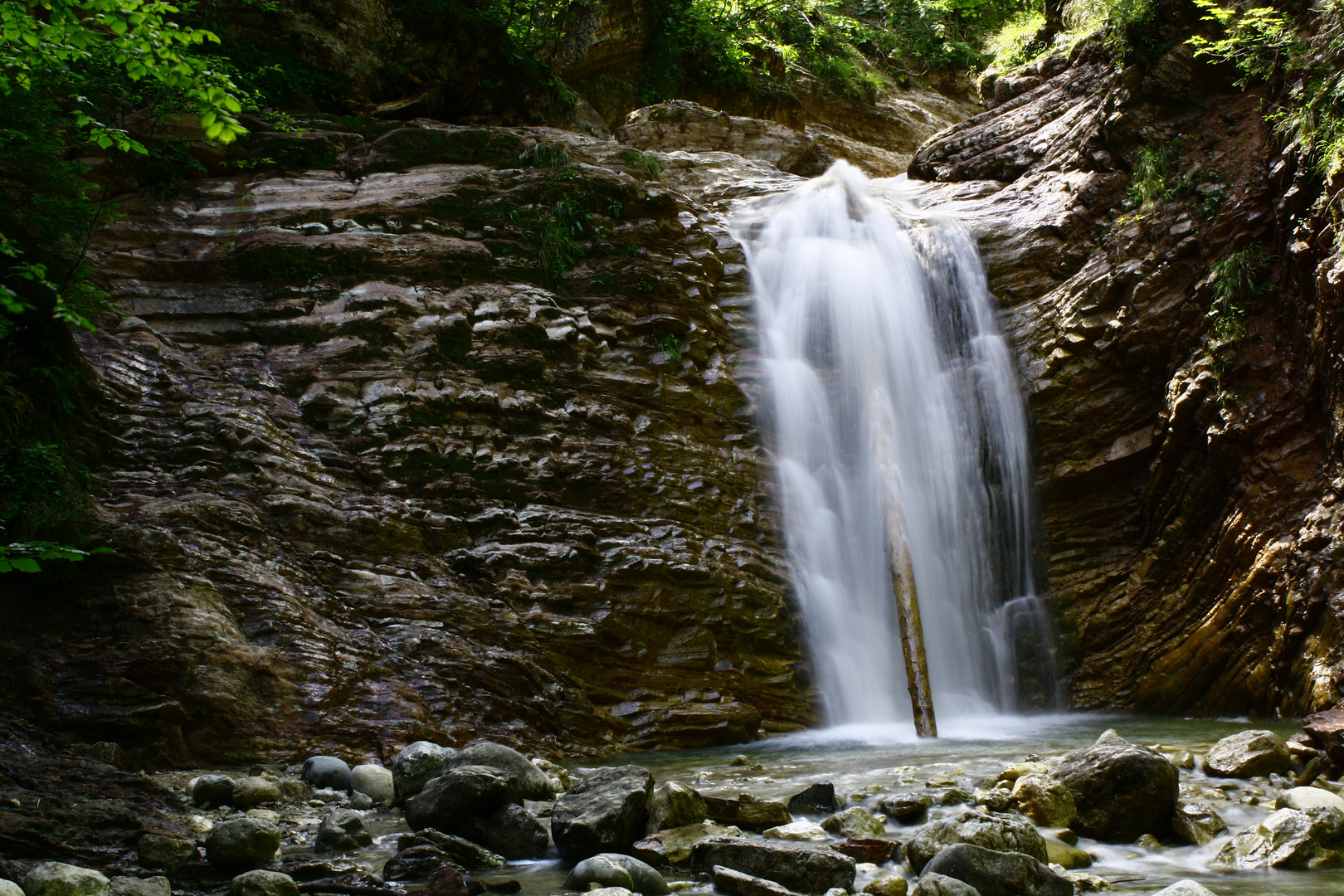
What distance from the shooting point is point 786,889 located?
11.9 ft

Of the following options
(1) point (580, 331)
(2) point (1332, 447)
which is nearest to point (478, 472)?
(1) point (580, 331)

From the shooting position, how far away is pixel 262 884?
3414mm

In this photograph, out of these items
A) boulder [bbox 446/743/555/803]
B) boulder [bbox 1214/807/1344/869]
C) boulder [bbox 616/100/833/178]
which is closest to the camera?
boulder [bbox 1214/807/1344/869]

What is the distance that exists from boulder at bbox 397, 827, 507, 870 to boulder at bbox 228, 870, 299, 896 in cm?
74

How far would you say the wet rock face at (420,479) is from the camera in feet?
21.2

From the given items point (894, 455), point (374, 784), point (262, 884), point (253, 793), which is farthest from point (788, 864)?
point (894, 455)

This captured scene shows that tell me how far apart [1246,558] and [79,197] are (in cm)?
1235

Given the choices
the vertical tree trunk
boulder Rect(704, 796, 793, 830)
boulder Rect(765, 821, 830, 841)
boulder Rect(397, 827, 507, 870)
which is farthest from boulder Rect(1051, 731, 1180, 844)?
the vertical tree trunk

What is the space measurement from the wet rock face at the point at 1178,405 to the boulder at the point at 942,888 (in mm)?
6069

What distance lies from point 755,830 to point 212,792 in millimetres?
3158

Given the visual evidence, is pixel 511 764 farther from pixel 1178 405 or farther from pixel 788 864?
pixel 1178 405

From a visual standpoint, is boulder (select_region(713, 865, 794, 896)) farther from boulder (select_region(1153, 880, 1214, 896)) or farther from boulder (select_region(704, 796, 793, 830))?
boulder (select_region(1153, 880, 1214, 896))

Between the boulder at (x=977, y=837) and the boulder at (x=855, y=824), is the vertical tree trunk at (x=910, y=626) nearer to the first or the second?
the boulder at (x=855, y=824)

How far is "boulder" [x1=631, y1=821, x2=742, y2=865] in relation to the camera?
4113 millimetres
